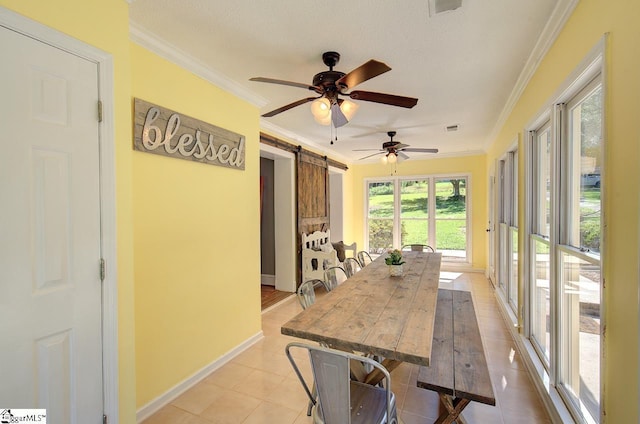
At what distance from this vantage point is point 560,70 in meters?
1.85

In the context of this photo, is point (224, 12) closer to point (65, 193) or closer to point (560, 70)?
point (65, 193)

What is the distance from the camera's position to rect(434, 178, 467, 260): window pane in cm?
633

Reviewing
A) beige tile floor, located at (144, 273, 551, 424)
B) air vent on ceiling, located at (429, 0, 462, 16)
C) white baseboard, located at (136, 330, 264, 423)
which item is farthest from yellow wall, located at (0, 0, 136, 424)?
air vent on ceiling, located at (429, 0, 462, 16)

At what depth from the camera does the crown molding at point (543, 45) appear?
1.66 metres

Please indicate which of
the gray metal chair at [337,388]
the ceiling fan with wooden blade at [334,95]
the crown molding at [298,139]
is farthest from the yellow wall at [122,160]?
the crown molding at [298,139]

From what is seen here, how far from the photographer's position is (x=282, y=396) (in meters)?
2.18

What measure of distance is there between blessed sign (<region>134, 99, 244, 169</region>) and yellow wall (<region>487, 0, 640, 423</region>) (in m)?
2.53

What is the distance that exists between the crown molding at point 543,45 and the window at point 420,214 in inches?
128

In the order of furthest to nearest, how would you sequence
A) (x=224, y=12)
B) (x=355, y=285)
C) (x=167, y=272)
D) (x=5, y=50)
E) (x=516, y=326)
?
(x=516, y=326) → (x=355, y=285) → (x=167, y=272) → (x=224, y=12) → (x=5, y=50)

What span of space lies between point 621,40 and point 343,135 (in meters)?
3.60

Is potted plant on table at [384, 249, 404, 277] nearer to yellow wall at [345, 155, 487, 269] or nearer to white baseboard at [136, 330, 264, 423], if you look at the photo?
white baseboard at [136, 330, 264, 423]

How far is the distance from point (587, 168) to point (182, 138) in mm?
2688

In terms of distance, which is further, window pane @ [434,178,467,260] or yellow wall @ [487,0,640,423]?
window pane @ [434,178,467,260]

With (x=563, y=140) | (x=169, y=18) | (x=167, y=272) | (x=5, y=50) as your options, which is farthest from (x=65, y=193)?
(x=563, y=140)
